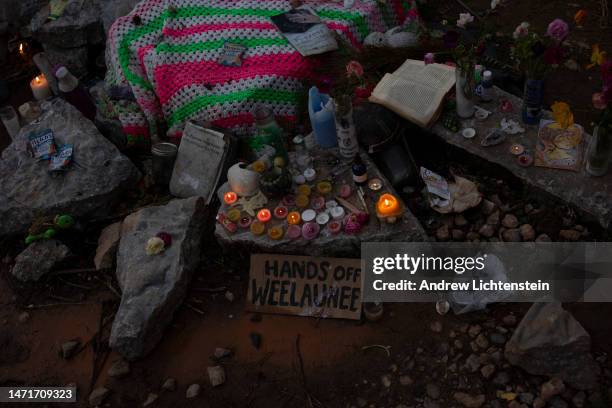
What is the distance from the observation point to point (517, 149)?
13.5ft

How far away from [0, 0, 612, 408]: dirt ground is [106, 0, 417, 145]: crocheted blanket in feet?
4.69

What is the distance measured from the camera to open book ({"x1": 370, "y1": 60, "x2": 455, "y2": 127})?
4.36 m

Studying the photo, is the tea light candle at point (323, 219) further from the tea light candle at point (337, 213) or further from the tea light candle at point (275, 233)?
the tea light candle at point (275, 233)

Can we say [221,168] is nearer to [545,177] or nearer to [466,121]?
[466,121]

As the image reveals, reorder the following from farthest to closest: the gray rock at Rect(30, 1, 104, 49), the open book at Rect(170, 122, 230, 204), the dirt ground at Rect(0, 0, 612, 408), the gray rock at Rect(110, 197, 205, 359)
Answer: the gray rock at Rect(30, 1, 104, 49)
the open book at Rect(170, 122, 230, 204)
the gray rock at Rect(110, 197, 205, 359)
the dirt ground at Rect(0, 0, 612, 408)

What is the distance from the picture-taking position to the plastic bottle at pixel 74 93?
521 centimetres

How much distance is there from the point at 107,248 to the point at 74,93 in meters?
1.85

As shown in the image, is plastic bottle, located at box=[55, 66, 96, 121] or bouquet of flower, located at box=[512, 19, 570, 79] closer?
bouquet of flower, located at box=[512, 19, 570, 79]

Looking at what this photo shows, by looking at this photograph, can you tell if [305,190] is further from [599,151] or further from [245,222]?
[599,151]

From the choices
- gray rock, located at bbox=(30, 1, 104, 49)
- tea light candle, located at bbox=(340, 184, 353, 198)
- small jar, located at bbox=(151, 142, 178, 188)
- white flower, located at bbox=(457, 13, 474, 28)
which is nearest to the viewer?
tea light candle, located at bbox=(340, 184, 353, 198)

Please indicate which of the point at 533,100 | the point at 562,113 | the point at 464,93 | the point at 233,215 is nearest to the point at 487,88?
the point at 464,93

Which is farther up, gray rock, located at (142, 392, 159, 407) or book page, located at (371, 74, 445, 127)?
book page, located at (371, 74, 445, 127)

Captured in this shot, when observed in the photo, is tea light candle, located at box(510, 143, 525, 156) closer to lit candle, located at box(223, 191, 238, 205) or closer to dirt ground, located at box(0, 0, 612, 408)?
dirt ground, located at box(0, 0, 612, 408)

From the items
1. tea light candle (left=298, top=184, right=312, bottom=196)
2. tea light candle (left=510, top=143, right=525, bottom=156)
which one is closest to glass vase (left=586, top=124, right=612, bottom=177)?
tea light candle (left=510, top=143, right=525, bottom=156)
